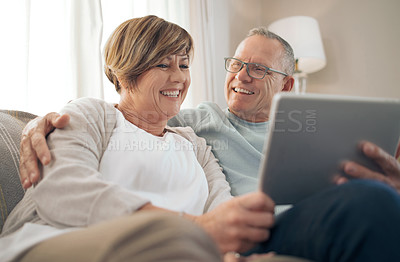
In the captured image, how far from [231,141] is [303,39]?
1.42 m

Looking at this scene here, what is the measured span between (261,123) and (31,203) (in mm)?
1038

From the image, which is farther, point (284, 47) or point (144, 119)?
point (284, 47)

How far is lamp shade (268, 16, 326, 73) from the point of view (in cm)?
242

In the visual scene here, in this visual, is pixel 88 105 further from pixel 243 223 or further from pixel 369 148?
pixel 369 148

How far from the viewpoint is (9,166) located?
97 cm

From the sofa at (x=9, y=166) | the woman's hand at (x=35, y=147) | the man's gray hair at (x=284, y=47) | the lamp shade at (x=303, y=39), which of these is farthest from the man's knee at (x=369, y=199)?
the lamp shade at (x=303, y=39)

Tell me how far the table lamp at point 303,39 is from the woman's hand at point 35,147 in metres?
1.96

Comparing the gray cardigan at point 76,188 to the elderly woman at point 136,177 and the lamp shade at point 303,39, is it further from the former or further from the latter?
the lamp shade at point 303,39

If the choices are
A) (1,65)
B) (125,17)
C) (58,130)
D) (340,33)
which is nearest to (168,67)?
(58,130)

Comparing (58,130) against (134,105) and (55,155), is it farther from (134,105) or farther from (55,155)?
(134,105)

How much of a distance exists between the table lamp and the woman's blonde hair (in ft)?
4.93

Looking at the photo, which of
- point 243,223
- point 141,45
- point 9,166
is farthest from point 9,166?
point 243,223

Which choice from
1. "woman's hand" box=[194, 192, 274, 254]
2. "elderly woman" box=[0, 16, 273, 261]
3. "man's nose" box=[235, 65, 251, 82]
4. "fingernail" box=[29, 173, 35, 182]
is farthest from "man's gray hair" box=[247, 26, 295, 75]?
"fingernail" box=[29, 173, 35, 182]

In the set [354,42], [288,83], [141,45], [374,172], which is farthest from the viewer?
[354,42]
